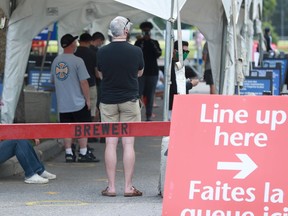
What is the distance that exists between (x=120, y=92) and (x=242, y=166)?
286cm

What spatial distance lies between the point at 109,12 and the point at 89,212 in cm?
890

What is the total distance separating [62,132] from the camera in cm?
886

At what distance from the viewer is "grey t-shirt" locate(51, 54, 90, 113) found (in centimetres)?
1241

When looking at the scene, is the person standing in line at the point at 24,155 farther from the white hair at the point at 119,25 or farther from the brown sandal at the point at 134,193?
the white hair at the point at 119,25

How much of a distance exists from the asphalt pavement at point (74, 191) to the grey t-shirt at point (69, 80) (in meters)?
0.86

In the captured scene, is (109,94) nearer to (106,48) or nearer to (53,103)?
(106,48)

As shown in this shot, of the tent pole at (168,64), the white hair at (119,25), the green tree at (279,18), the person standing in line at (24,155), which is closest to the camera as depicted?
the white hair at (119,25)

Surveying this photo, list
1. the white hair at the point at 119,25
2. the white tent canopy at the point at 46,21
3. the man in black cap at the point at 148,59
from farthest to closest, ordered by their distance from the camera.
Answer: the man in black cap at the point at 148,59
the white tent canopy at the point at 46,21
the white hair at the point at 119,25

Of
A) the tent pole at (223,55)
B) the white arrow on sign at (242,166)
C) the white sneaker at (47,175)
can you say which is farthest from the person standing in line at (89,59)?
the white arrow on sign at (242,166)

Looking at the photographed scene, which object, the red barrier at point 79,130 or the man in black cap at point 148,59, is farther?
the man in black cap at point 148,59

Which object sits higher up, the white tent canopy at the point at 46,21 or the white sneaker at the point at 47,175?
the white tent canopy at the point at 46,21

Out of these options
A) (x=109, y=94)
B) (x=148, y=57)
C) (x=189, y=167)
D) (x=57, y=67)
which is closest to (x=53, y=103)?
(x=148, y=57)


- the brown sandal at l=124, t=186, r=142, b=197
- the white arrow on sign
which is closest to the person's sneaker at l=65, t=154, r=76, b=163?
the brown sandal at l=124, t=186, r=142, b=197

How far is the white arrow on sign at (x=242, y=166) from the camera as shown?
23.7 feet
